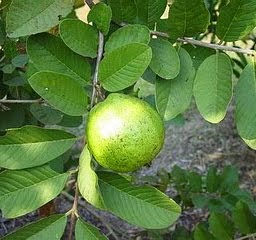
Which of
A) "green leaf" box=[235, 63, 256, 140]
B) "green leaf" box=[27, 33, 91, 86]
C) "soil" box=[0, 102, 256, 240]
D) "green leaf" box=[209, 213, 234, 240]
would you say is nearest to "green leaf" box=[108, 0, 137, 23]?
"green leaf" box=[27, 33, 91, 86]

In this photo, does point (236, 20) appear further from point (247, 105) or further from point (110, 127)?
point (110, 127)

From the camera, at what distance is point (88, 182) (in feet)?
2.79

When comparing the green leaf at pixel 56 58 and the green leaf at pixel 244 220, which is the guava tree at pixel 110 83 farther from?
the green leaf at pixel 244 220

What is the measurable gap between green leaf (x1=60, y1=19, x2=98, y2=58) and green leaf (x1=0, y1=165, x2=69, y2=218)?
204 mm

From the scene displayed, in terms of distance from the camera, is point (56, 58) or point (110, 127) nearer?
point (110, 127)

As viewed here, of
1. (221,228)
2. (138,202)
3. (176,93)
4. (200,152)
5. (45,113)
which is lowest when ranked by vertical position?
(200,152)

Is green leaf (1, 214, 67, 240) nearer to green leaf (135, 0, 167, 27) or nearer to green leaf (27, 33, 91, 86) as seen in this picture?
green leaf (27, 33, 91, 86)

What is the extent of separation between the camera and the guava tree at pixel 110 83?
90cm

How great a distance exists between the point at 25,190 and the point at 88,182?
13cm

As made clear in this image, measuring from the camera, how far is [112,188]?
0.95 meters

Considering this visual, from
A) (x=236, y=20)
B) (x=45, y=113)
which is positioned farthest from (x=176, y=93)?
(x=45, y=113)

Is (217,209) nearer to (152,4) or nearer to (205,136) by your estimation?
(152,4)

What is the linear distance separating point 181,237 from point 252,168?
139 centimetres

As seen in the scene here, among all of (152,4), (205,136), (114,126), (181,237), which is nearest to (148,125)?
(114,126)
